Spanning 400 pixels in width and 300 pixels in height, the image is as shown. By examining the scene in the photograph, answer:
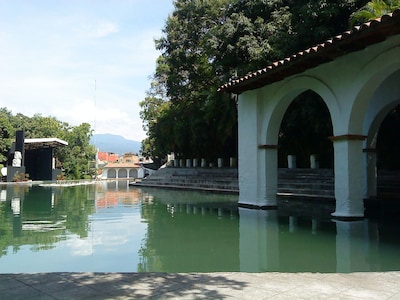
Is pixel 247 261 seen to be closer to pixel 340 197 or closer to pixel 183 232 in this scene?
pixel 183 232

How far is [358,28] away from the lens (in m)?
7.73

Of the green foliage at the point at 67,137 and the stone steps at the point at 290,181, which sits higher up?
the green foliage at the point at 67,137

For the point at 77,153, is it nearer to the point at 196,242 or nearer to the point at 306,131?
the point at 306,131

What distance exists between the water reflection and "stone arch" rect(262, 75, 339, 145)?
8.43 feet

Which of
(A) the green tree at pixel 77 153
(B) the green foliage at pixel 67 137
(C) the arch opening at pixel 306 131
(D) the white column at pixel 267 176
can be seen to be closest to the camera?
(D) the white column at pixel 267 176

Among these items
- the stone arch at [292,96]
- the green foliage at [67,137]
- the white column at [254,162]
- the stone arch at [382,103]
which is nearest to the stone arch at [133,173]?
the green foliage at [67,137]

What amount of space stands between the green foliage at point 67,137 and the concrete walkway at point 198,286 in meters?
53.0

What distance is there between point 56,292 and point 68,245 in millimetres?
3616

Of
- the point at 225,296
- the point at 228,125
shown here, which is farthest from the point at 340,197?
the point at 228,125

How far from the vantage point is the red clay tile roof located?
7.46m

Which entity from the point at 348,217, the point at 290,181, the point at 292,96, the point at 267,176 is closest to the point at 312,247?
the point at 348,217

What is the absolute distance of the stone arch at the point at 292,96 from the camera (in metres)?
10.1

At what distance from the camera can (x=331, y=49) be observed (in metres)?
8.68

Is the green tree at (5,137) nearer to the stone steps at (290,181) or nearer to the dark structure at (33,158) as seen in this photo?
the dark structure at (33,158)
